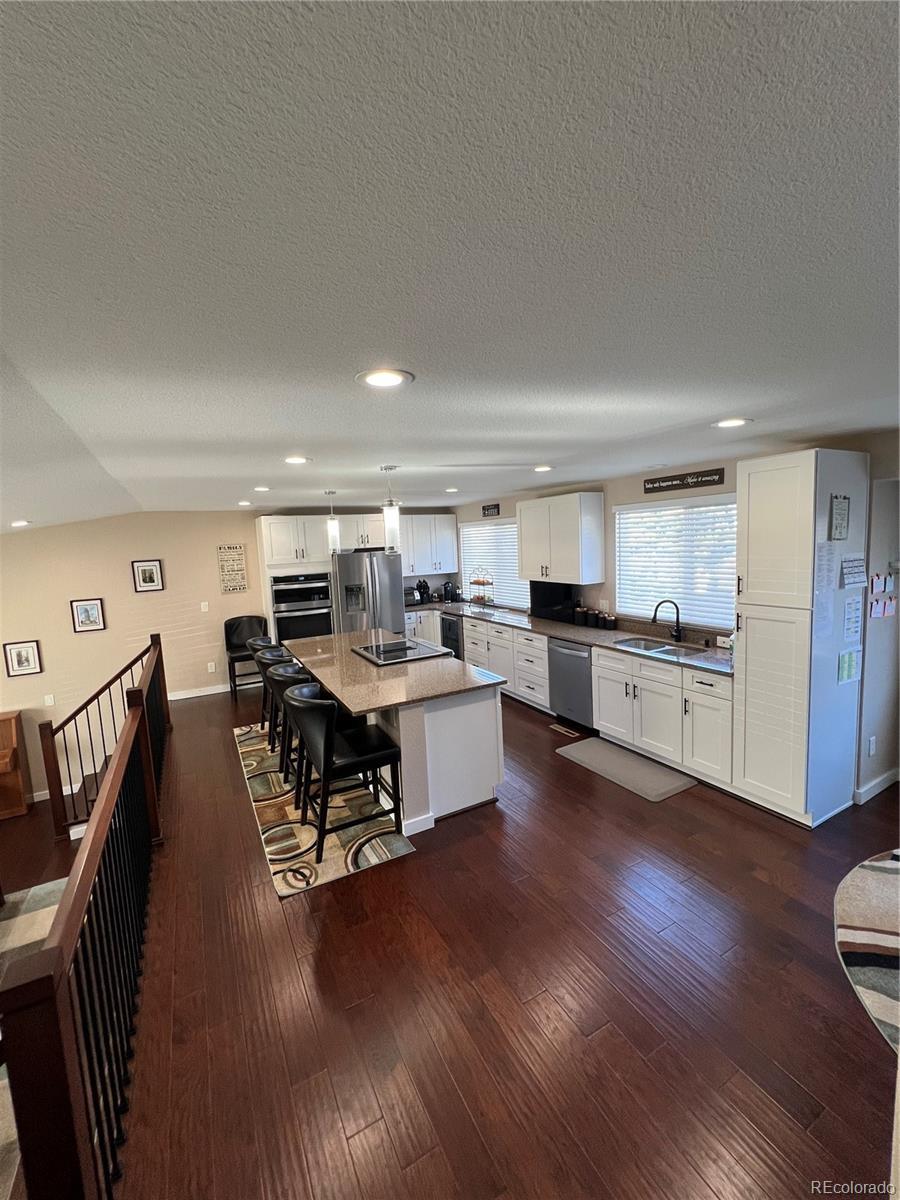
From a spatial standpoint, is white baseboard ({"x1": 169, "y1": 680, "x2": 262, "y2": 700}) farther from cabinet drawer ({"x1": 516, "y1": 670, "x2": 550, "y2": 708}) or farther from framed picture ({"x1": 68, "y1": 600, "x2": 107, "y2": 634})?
cabinet drawer ({"x1": 516, "y1": 670, "x2": 550, "y2": 708})

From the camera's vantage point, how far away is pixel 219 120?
66 cm

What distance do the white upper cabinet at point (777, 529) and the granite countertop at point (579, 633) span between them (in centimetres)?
54

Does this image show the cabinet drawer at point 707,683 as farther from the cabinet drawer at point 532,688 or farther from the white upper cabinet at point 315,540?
the white upper cabinet at point 315,540

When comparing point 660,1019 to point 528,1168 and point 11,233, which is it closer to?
point 528,1168

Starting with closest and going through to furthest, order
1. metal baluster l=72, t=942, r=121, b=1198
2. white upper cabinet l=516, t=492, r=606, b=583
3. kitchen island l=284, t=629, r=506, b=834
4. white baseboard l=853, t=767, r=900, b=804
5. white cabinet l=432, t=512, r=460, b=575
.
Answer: metal baluster l=72, t=942, r=121, b=1198, kitchen island l=284, t=629, r=506, b=834, white baseboard l=853, t=767, r=900, b=804, white upper cabinet l=516, t=492, r=606, b=583, white cabinet l=432, t=512, r=460, b=575

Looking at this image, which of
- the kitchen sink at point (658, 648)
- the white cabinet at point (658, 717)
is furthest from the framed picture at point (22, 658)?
the white cabinet at point (658, 717)

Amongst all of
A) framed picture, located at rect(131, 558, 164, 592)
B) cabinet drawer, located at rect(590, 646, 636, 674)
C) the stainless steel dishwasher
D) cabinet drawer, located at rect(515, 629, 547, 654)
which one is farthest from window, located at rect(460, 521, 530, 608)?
framed picture, located at rect(131, 558, 164, 592)

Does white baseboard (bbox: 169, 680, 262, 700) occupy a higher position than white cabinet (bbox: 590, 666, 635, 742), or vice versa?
white cabinet (bbox: 590, 666, 635, 742)

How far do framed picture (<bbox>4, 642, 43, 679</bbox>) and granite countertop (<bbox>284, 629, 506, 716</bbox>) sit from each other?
3.56m

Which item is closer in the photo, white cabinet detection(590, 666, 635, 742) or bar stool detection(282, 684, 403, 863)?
bar stool detection(282, 684, 403, 863)

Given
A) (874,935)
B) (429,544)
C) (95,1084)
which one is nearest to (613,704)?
(874,935)

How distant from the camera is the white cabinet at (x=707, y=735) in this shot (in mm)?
3506

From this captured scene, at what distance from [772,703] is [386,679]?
2.53 m

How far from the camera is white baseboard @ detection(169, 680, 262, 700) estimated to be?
21.5 ft
